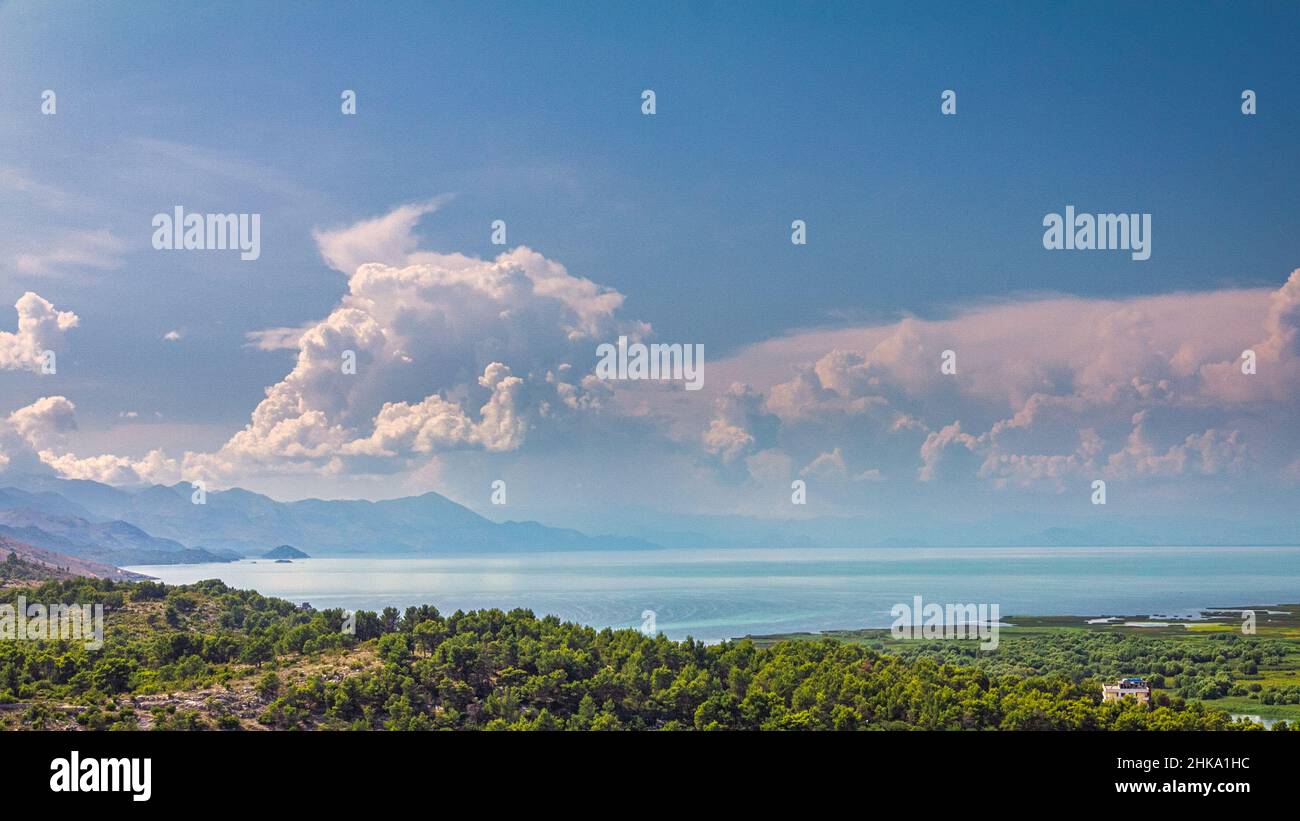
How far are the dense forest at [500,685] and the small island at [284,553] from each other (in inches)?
1768

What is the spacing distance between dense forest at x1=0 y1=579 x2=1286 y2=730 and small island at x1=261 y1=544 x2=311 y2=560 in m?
44.9

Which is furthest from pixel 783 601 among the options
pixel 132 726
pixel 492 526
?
pixel 132 726

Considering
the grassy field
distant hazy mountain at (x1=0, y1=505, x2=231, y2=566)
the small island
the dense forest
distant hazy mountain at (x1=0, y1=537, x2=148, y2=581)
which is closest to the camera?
the dense forest

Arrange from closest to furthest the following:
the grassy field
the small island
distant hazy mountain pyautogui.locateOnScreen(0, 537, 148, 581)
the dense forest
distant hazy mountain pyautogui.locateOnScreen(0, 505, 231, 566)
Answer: the dense forest, the grassy field, distant hazy mountain pyautogui.locateOnScreen(0, 537, 148, 581), distant hazy mountain pyautogui.locateOnScreen(0, 505, 231, 566), the small island

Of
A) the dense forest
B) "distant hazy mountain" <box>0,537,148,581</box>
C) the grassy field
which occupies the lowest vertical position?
the grassy field

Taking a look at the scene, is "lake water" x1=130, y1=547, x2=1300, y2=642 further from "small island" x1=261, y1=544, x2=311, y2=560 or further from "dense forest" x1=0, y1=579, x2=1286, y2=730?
"dense forest" x1=0, y1=579, x2=1286, y2=730

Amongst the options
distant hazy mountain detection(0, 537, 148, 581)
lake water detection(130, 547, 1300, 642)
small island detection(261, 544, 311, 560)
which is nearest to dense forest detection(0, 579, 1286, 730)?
lake water detection(130, 547, 1300, 642)

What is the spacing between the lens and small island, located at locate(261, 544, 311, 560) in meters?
69.9

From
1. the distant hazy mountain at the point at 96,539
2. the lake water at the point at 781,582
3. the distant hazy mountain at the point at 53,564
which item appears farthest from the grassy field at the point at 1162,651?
the distant hazy mountain at the point at 96,539

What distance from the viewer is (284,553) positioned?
7019cm

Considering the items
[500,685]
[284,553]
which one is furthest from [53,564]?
[500,685]
